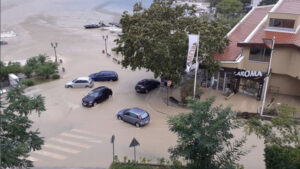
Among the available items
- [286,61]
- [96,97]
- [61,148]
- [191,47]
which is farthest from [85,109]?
[286,61]

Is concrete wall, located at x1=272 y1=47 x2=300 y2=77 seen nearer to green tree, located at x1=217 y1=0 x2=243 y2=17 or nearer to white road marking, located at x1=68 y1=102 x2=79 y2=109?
white road marking, located at x1=68 y1=102 x2=79 y2=109

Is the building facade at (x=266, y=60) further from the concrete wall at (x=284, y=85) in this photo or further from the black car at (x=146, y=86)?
the black car at (x=146, y=86)

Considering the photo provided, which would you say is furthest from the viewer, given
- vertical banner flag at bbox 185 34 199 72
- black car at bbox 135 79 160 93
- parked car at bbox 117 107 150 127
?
black car at bbox 135 79 160 93

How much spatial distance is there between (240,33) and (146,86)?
12.2m

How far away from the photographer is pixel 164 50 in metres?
26.5

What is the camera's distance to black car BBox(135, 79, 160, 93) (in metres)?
32.2

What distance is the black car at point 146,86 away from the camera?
32.2 metres

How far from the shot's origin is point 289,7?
105 ft

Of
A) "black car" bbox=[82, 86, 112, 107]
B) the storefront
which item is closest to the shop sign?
the storefront

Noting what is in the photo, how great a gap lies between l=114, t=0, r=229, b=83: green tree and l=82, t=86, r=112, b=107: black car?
3.57 meters

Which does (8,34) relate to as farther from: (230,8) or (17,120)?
(17,120)

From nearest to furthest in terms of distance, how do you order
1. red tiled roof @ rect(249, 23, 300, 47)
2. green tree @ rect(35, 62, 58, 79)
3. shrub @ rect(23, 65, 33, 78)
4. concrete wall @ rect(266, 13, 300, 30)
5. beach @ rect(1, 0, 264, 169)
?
beach @ rect(1, 0, 264, 169), red tiled roof @ rect(249, 23, 300, 47), concrete wall @ rect(266, 13, 300, 30), green tree @ rect(35, 62, 58, 79), shrub @ rect(23, 65, 33, 78)

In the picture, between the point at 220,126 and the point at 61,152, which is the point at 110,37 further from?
the point at 220,126

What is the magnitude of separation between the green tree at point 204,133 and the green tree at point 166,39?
1316cm
